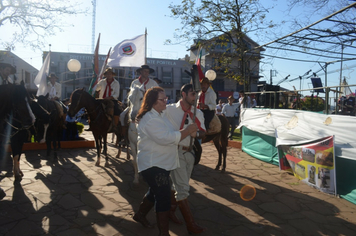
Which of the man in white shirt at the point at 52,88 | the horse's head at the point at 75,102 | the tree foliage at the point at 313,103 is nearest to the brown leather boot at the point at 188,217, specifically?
the horse's head at the point at 75,102

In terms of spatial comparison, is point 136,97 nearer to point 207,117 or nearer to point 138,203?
point 207,117

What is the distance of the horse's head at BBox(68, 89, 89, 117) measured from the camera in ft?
23.7

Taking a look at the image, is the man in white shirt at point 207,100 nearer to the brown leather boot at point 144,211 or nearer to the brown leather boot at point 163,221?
the brown leather boot at point 144,211

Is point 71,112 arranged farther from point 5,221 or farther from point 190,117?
point 190,117

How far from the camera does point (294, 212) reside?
4645 mm

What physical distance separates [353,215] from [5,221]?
5635mm

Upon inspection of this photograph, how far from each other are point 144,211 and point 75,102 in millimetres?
4576

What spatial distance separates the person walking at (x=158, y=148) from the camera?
10.1ft

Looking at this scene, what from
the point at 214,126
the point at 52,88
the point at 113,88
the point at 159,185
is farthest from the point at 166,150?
the point at 52,88

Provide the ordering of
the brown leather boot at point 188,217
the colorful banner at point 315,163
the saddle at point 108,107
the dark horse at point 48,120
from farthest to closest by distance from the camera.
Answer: the saddle at point 108,107
the dark horse at point 48,120
the colorful banner at point 315,163
the brown leather boot at point 188,217

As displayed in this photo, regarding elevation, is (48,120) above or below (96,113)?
below

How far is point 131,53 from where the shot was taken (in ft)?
27.8

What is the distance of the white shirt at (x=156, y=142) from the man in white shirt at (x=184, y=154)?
41 centimetres

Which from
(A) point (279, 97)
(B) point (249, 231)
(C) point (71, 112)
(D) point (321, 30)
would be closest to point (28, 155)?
(C) point (71, 112)
